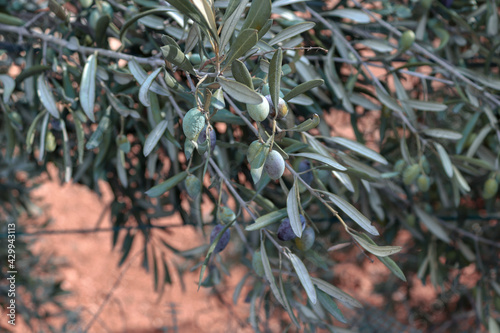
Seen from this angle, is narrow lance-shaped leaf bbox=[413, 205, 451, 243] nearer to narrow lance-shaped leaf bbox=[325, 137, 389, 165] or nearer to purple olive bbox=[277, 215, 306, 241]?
narrow lance-shaped leaf bbox=[325, 137, 389, 165]

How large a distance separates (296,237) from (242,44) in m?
0.29

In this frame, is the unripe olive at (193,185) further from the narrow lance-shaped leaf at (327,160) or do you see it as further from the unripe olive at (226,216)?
the narrow lance-shaped leaf at (327,160)

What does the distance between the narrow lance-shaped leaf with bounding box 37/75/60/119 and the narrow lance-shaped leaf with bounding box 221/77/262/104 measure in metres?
0.39

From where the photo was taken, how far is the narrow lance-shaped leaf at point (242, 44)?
1.64ft

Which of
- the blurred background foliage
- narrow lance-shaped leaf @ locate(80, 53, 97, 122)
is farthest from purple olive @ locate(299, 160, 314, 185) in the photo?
narrow lance-shaped leaf @ locate(80, 53, 97, 122)

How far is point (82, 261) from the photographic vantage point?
4.05 metres

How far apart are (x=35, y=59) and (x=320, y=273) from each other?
1751 millimetres

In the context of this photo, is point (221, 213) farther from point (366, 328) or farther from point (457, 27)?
point (366, 328)

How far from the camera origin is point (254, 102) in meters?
0.49

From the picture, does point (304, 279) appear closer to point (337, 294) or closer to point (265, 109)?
point (337, 294)

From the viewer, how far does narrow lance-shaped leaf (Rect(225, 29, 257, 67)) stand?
19.7 inches

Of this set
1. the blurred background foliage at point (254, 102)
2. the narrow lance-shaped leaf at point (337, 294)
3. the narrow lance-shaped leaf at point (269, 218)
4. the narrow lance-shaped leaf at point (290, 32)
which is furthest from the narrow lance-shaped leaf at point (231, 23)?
the narrow lance-shaped leaf at point (337, 294)

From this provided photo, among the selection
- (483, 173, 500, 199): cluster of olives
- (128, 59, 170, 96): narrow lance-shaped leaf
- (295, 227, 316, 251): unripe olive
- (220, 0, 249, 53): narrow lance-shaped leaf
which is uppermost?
(220, 0, 249, 53): narrow lance-shaped leaf

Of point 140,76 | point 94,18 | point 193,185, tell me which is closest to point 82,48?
point 94,18
